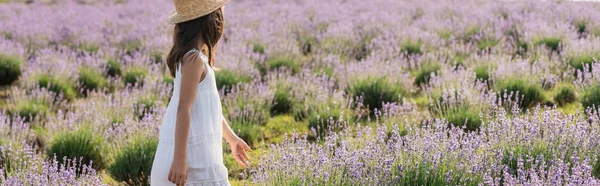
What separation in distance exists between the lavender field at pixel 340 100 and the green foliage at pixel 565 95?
0.04 feet

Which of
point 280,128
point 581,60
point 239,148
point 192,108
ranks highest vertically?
point 192,108

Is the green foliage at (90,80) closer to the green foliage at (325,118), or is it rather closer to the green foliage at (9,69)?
the green foliage at (9,69)

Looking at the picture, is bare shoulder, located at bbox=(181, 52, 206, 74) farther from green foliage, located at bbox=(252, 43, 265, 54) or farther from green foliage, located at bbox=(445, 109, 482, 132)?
green foliage, located at bbox=(252, 43, 265, 54)

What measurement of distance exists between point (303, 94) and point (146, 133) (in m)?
2.11

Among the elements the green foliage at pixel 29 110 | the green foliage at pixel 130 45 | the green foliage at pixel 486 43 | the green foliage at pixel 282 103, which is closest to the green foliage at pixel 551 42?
the green foliage at pixel 486 43

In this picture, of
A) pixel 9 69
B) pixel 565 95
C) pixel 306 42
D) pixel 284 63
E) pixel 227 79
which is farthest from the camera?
pixel 306 42

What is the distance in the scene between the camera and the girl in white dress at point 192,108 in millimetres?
2906

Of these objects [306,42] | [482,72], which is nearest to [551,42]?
[482,72]

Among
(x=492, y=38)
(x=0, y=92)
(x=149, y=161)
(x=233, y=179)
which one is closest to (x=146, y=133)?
(x=149, y=161)

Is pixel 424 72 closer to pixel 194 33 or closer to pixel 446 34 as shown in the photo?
pixel 446 34

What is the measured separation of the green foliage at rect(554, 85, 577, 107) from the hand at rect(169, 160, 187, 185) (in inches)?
176

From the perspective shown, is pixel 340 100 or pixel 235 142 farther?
pixel 340 100

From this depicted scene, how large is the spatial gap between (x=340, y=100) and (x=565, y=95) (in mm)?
2297

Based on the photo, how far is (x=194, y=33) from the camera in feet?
10.0
